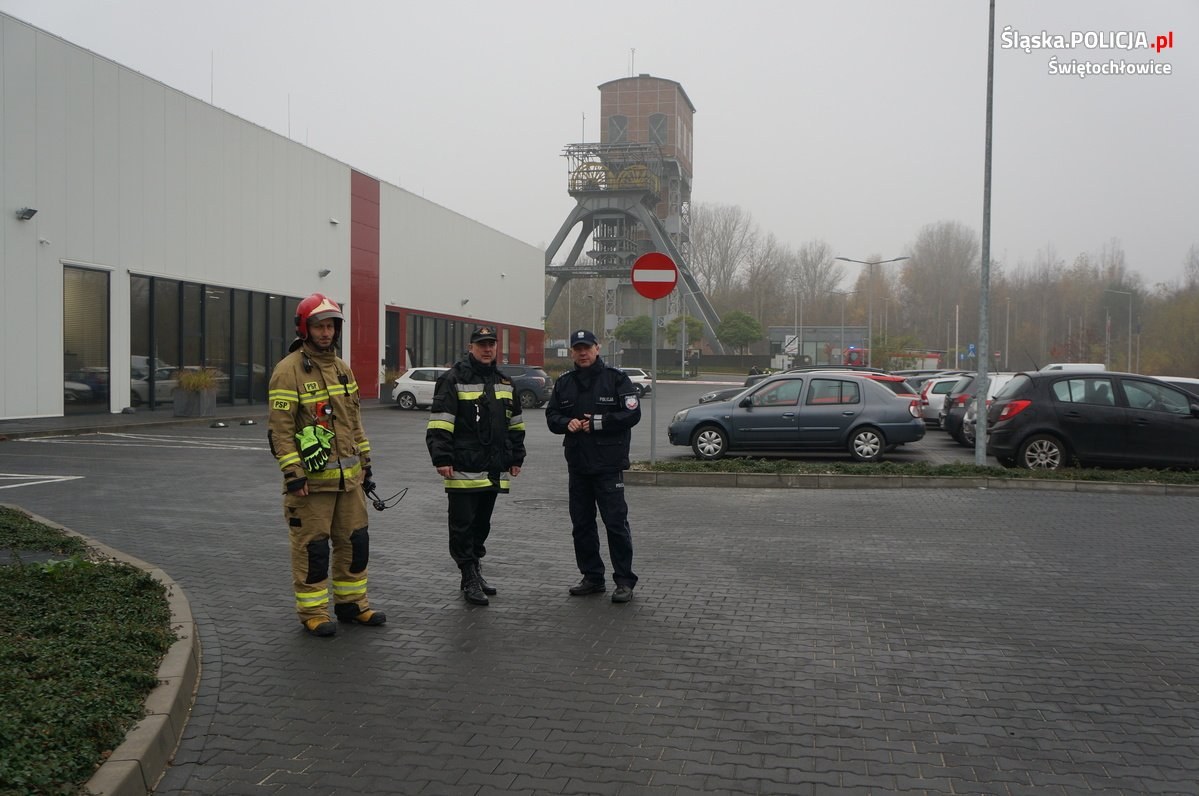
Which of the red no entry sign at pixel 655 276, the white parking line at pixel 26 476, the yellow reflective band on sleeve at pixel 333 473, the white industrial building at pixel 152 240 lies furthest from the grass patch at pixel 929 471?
the white industrial building at pixel 152 240

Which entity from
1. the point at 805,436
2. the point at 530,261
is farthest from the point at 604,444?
the point at 530,261

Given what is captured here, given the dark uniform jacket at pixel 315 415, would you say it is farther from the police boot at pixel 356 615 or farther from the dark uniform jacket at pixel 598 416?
the dark uniform jacket at pixel 598 416

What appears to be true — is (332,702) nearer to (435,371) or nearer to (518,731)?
(518,731)

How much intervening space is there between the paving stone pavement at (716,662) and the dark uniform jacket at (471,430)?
872 mm

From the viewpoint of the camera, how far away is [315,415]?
598cm

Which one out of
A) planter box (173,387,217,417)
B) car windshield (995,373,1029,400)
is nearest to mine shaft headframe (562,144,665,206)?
planter box (173,387,217,417)

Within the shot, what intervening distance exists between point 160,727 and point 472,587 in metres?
2.79

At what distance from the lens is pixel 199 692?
505 cm

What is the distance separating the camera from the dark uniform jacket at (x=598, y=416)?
7043mm

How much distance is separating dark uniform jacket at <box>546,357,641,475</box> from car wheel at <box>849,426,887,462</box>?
965cm

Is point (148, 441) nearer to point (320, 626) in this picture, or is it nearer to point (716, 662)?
point (320, 626)

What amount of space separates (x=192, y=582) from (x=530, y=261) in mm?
52243

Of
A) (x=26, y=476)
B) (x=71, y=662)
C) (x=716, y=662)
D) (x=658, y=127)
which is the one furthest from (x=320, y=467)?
(x=658, y=127)

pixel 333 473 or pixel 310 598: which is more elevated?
pixel 333 473
